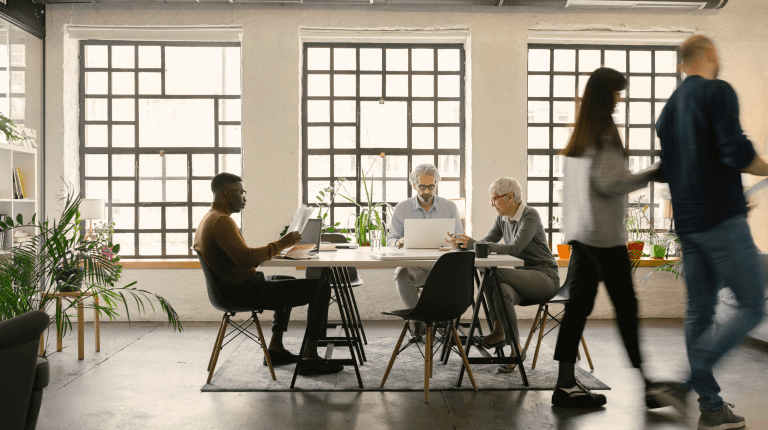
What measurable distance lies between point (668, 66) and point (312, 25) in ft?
13.4

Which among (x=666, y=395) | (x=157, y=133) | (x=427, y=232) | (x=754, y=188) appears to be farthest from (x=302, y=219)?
(x=157, y=133)

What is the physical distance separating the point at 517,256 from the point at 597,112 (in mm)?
1357

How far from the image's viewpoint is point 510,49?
5.41 meters

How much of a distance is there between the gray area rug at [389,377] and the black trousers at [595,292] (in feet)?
2.21

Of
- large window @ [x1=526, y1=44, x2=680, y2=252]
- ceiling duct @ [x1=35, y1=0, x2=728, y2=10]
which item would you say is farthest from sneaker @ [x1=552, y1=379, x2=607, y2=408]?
ceiling duct @ [x1=35, y1=0, x2=728, y2=10]

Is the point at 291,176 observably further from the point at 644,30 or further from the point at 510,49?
the point at 644,30

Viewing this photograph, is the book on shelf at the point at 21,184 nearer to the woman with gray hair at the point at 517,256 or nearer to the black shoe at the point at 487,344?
the woman with gray hair at the point at 517,256

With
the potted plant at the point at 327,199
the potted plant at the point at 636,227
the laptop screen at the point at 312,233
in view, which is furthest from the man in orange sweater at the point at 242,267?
the potted plant at the point at 636,227

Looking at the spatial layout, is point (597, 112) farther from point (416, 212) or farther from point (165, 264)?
point (165, 264)

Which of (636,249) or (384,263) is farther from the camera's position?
(636,249)

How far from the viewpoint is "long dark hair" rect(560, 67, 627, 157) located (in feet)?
7.80

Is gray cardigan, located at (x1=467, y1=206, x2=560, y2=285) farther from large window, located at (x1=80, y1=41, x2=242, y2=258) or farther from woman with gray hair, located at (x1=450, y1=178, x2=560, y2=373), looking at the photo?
large window, located at (x1=80, y1=41, x2=242, y2=258)

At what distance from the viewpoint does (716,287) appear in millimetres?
2090

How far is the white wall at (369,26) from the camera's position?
17.4 feet
